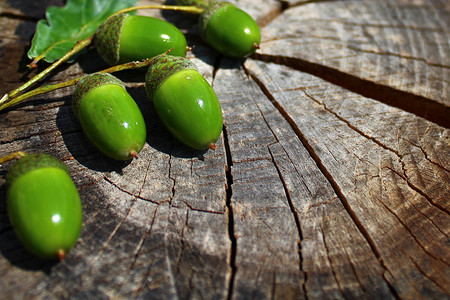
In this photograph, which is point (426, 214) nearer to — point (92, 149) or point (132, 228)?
point (132, 228)

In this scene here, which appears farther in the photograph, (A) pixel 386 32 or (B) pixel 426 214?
(A) pixel 386 32

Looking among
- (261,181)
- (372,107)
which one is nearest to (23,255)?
(261,181)

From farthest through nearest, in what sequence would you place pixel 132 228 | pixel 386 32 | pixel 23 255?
pixel 386 32
pixel 132 228
pixel 23 255

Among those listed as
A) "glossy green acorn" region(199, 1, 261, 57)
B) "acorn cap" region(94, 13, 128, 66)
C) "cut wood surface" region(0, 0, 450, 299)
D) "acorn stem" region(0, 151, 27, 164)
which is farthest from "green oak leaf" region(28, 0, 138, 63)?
"acorn stem" region(0, 151, 27, 164)

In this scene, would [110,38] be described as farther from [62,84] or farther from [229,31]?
[229,31]

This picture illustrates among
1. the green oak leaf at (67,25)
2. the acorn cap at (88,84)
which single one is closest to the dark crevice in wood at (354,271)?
the acorn cap at (88,84)

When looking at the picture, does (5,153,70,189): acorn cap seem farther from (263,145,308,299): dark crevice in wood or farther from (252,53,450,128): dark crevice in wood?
(252,53,450,128): dark crevice in wood

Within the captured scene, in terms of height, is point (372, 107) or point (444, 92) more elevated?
point (444, 92)

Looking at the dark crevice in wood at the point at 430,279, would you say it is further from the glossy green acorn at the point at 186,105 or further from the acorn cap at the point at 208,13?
the acorn cap at the point at 208,13
